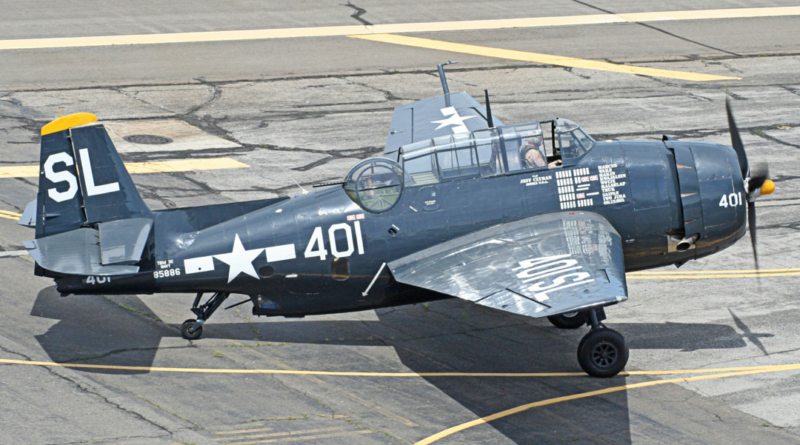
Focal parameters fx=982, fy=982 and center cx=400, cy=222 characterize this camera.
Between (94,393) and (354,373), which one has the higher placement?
(94,393)

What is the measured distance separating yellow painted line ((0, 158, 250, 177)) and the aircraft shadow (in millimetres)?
6554

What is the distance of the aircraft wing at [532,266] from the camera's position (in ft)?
42.6

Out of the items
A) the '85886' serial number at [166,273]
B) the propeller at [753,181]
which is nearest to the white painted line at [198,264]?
the '85886' serial number at [166,273]

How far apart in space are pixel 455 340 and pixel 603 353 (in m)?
2.48

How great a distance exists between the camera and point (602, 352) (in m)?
14.5

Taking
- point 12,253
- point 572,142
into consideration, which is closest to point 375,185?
point 572,142

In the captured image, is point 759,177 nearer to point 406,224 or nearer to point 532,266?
point 532,266

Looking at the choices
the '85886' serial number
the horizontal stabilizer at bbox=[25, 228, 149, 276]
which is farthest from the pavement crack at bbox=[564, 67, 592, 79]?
the horizontal stabilizer at bbox=[25, 228, 149, 276]

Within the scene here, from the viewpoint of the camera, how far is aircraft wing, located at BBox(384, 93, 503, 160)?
19.6 m

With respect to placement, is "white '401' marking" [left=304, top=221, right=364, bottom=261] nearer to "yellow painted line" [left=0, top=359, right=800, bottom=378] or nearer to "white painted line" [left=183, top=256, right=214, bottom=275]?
"white painted line" [left=183, top=256, right=214, bottom=275]

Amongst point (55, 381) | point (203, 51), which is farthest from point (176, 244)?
point (203, 51)

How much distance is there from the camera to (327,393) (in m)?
14.0

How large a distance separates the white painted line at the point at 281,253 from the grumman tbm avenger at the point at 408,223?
0.02 meters

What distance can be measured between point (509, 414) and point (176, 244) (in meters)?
5.55
